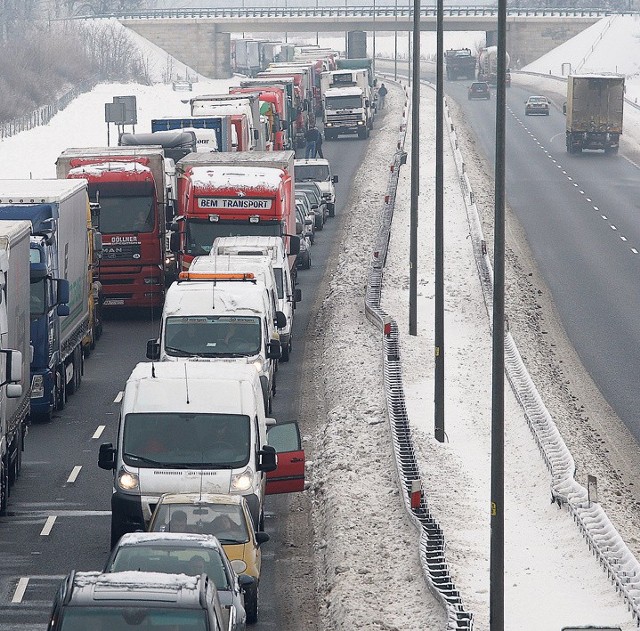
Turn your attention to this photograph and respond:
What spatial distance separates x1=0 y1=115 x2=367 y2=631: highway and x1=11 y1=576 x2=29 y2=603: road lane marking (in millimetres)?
10

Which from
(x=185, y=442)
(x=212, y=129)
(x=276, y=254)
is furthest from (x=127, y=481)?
(x=212, y=129)

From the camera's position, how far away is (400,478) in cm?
2084

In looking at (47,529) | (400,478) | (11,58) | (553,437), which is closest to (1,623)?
(47,529)

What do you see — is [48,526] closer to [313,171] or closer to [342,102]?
[313,171]

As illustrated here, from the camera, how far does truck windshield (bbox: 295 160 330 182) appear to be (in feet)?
178

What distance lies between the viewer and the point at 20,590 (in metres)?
17.3

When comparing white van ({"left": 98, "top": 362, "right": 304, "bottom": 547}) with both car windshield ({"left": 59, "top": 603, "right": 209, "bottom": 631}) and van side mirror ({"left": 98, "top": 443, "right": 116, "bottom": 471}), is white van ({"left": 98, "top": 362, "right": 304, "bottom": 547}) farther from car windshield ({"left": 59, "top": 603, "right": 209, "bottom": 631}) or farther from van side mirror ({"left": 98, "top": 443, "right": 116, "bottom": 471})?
car windshield ({"left": 59, "top": 603, "right": 209, "bottom": 631})

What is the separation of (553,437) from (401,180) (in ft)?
134

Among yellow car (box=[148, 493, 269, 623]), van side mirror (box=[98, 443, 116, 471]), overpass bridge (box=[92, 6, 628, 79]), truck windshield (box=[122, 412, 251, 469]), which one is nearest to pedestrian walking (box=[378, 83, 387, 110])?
overpass bridge (box=[92, 6, 628, 79])

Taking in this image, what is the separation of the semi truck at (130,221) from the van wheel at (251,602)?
62.0 ft

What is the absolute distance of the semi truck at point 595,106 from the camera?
253 ft

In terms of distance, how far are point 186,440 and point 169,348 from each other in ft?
22.1

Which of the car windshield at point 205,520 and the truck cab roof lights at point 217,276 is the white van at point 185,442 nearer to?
the car windshield at point 205,520

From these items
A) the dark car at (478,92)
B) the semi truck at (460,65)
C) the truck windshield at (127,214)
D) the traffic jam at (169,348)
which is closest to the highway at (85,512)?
the traffic jam at (169,348)
